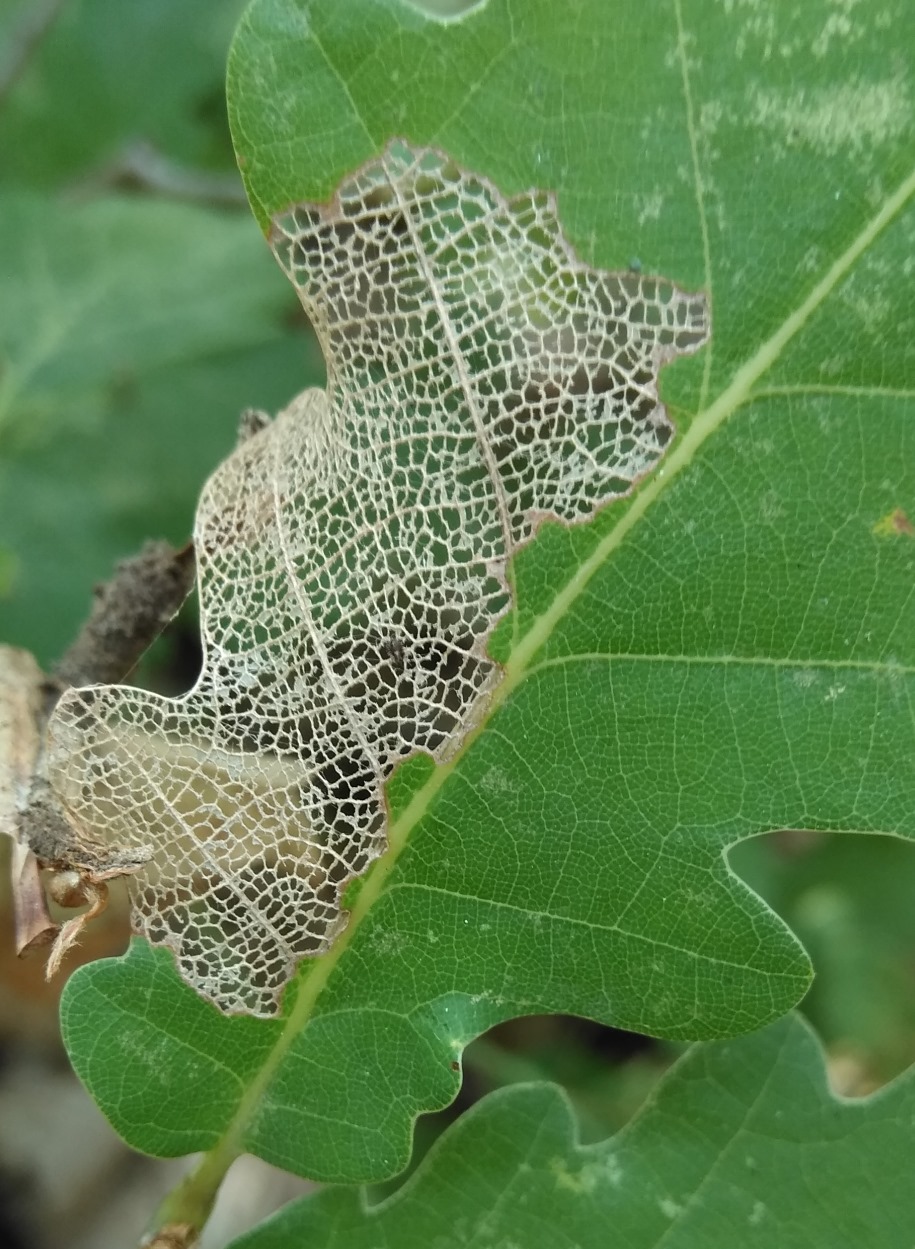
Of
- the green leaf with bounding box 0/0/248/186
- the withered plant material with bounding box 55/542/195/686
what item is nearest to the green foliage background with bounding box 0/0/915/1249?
the withered plant material with bounding box 55/542/195/686

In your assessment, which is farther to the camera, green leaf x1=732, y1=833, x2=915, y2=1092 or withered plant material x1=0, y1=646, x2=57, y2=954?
green leaf x1=732, y1=833, x2=915, y2=1092

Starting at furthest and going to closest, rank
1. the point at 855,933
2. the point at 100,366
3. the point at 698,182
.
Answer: the point at 855,933 → the point at 100,366 → the point at 698,182

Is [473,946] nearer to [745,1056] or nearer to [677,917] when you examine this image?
[677,917]

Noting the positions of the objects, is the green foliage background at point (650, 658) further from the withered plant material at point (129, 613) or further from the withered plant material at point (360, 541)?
the withered plant material at point (129, 613)

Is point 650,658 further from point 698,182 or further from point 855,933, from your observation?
point 855,933

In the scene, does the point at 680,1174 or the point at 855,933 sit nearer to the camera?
the point at 680,1174

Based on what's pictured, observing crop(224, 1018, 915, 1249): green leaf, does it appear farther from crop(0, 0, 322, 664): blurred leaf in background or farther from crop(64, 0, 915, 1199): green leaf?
crop(0, 0, 322, 664): blurred leaf in background

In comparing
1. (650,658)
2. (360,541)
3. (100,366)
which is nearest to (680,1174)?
(650,658)
